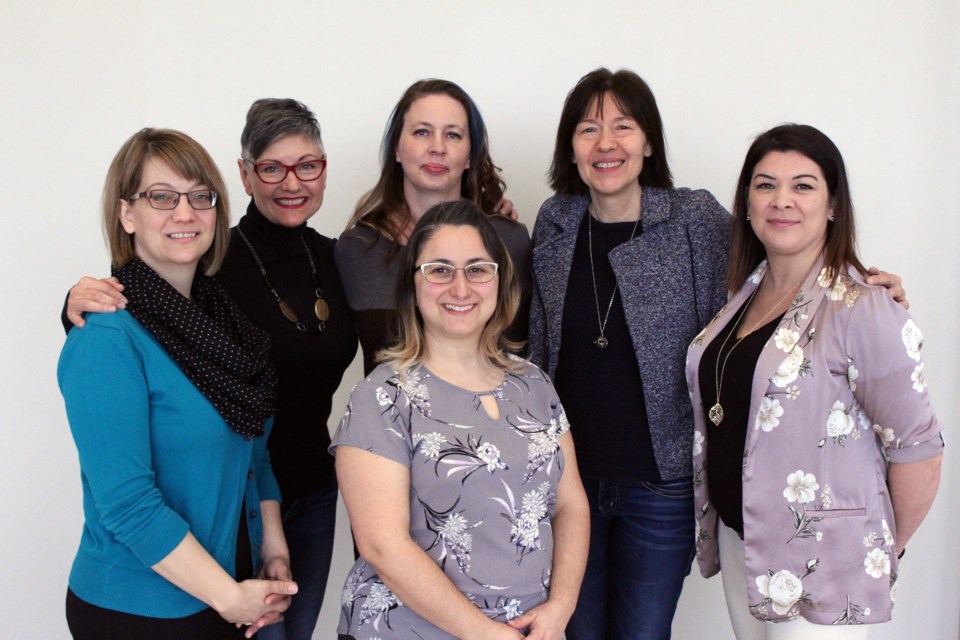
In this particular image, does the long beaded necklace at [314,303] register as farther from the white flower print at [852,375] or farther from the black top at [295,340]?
the white flower print at [852,375]

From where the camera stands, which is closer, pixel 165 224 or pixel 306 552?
pixel 165 224

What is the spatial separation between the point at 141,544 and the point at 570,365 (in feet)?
3.73

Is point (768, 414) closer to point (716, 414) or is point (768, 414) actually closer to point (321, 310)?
point (716, 414)

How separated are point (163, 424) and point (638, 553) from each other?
1.27 meters

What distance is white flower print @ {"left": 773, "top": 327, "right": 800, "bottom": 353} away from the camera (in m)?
1.76

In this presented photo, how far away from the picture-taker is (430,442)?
1601 millimetres

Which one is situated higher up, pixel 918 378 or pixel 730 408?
pixel 918 378

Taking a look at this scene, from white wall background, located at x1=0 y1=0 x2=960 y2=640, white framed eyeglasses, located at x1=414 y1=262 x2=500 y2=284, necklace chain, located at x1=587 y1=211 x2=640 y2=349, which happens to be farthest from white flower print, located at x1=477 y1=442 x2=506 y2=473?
white wall background, located at x1=0 y1=0 x2=960 y2=640

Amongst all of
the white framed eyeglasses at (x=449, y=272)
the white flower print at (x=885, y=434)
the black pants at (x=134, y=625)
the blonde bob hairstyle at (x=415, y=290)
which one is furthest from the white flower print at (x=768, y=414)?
the black pants at (x=134, y=625)

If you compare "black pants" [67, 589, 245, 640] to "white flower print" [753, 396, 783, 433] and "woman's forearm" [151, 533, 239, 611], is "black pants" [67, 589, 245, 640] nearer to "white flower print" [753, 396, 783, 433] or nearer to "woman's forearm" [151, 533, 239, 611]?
"woman's forearm" [151, 533, 239, 611]

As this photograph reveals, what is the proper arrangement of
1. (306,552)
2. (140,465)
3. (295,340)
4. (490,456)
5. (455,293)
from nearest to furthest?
(140,465)
(490,456)
(455,293)
(295,340)
(306,552)

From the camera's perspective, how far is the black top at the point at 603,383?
2.08 meters

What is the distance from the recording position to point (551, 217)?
89.7 inches

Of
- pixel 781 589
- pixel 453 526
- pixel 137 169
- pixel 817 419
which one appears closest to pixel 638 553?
pixel 781 589
